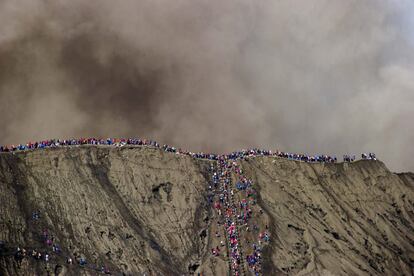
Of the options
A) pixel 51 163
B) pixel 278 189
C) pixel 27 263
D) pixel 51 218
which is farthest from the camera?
pixel 278 189

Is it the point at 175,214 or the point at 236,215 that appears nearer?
the point at 175,214

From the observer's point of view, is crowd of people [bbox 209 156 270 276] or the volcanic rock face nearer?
the volcanic rock face

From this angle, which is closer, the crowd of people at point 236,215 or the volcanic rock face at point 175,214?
the volcanic rock face at point 175,214

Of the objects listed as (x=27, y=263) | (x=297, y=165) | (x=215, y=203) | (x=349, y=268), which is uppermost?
(x=297, y=165)

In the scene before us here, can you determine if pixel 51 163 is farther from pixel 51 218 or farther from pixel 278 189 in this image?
pixel 278 189

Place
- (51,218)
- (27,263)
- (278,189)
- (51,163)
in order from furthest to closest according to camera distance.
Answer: (278,189) < (51,163) < (51,218) < (27,263)

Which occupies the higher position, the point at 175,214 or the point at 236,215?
the point at 236,215

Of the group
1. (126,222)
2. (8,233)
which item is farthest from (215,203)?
(8,233)

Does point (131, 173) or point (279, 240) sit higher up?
point (131, 173)
